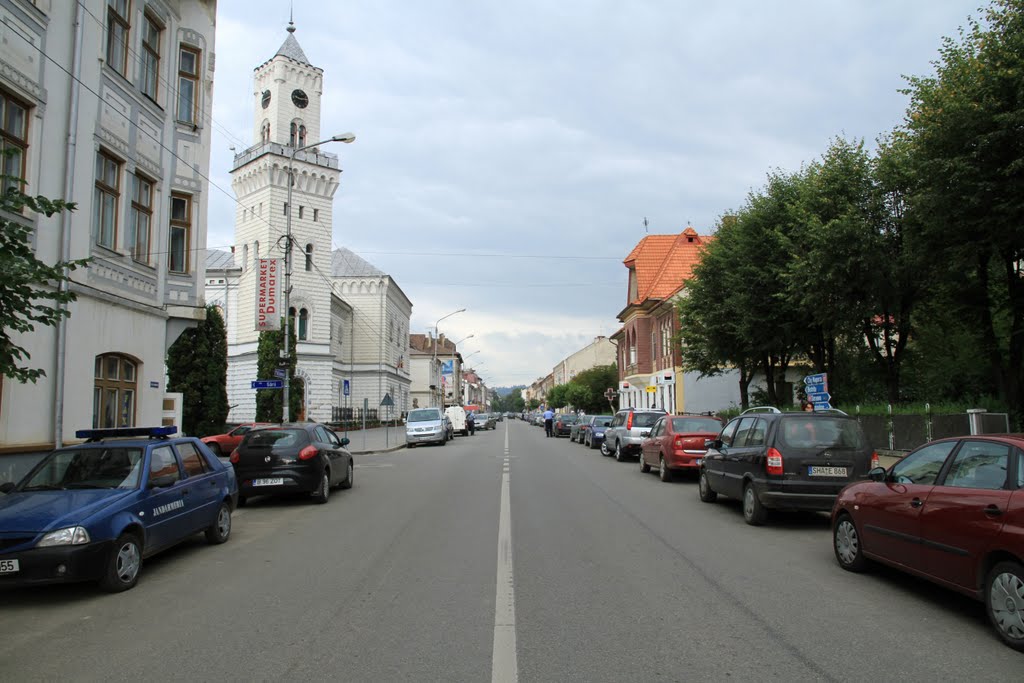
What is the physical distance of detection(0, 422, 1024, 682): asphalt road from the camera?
4.79 metres

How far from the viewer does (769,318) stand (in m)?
26.2

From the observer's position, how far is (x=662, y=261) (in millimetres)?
59469

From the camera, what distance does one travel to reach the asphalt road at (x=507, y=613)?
188 inches

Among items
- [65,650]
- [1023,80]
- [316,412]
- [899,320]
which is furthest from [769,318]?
[316,412]

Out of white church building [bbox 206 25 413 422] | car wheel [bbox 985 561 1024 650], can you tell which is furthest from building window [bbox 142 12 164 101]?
white church building [bbox 206 25 413 422]

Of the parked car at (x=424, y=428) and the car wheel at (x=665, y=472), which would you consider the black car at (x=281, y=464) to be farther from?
the parked car at (x=424, y=428)

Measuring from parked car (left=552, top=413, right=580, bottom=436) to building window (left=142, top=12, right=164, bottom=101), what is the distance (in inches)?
1311

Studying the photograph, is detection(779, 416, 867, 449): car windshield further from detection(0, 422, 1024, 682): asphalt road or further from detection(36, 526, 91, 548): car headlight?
detection(36, 526, 91, 548): car headlight

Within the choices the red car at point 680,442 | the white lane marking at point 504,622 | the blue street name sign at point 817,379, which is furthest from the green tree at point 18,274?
the blue street name sign at point 817,379

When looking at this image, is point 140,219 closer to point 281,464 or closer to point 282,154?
point 281,464

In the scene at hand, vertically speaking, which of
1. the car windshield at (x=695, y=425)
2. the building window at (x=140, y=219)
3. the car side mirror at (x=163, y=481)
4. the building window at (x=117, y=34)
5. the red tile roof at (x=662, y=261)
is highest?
the red tile roof at (x=662, y=261)

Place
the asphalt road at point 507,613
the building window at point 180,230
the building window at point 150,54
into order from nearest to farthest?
the asphalt road at point 507,613, the building window at point 150,54, the building window at point 180,230

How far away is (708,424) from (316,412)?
39.6 metres

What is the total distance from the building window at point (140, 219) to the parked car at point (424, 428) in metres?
22.1
